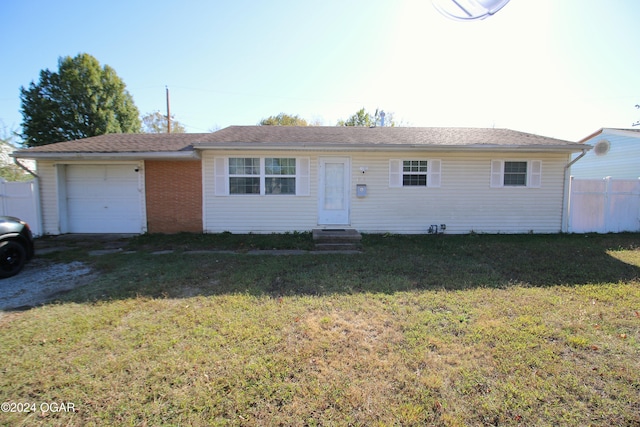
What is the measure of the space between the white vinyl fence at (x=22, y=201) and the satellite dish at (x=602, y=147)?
2350 centimetres

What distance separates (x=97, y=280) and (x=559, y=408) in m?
6.35

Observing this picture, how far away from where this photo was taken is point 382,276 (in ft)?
16.7

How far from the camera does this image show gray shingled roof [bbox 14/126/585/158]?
27.0 ft

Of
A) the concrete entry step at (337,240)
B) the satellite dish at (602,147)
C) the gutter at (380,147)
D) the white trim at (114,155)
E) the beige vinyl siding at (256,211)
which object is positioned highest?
the satellite dish at (602,147)

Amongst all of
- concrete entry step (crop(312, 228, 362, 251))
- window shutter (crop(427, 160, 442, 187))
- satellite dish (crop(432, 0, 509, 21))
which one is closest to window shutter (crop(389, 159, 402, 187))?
window shutter (crop(427, 160, 442, 187))

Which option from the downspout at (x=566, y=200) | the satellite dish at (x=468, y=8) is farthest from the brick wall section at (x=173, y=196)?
the downspout at (x=566, y=200)

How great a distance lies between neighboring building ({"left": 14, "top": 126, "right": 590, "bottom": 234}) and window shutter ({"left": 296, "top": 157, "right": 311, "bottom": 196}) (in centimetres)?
3

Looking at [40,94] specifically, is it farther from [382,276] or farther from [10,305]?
[382,276]

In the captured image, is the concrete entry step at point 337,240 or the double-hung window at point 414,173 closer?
the concrete entry step at point 337,240

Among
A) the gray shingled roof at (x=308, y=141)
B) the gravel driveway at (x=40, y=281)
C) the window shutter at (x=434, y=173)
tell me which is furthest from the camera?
the window shutter at (x=434, y=173)

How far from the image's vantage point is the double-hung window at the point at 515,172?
357 inches

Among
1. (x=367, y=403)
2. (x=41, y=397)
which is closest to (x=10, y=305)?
(x=41, y=397)

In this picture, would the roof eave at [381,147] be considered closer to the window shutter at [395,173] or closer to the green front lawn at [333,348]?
the window shutter at [395,173]

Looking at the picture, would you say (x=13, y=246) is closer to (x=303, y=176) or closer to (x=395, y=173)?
(x=303, y=176)
